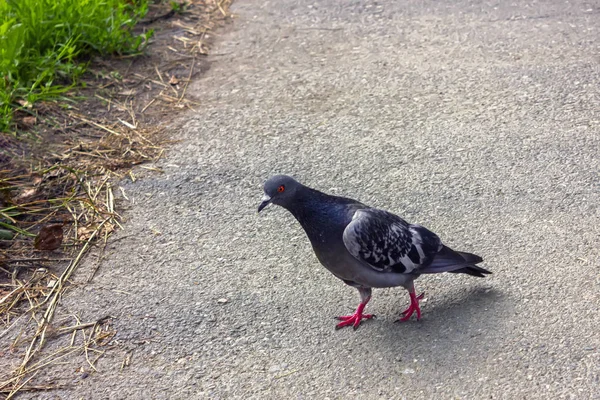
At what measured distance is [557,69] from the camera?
5.86 meters

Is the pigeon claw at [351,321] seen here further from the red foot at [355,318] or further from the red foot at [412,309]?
the red foot at [412,309]

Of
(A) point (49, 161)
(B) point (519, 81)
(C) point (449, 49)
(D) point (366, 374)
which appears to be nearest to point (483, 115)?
(B) point (519, 81)

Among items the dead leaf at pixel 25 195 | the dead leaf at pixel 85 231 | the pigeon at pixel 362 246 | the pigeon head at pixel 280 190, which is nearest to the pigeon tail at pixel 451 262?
the pigeon at pixel 362 246

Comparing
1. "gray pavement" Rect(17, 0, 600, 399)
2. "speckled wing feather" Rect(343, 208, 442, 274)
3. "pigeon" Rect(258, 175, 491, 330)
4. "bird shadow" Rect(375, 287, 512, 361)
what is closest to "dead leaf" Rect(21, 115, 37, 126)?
"gray pavement" Rect(17, 0, 600, 399)

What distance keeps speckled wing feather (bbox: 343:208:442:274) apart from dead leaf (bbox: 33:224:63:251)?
1877 millimetres

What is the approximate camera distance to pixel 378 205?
4.55 m

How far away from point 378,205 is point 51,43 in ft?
10.8

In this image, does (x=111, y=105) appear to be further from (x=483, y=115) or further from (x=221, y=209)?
(x=483, y=115)

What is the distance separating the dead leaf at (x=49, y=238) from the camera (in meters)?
4.25

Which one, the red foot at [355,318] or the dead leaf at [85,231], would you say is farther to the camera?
the dead leaf at [85,231]

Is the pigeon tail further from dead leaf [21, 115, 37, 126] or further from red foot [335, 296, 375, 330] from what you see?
dead leaf [21, 115, 37, 126]

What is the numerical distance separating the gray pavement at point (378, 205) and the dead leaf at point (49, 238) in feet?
1.15

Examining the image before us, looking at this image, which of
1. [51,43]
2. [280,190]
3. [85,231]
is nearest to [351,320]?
[280,190]

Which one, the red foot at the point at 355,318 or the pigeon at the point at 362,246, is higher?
the pigeon at the point at 362,246
